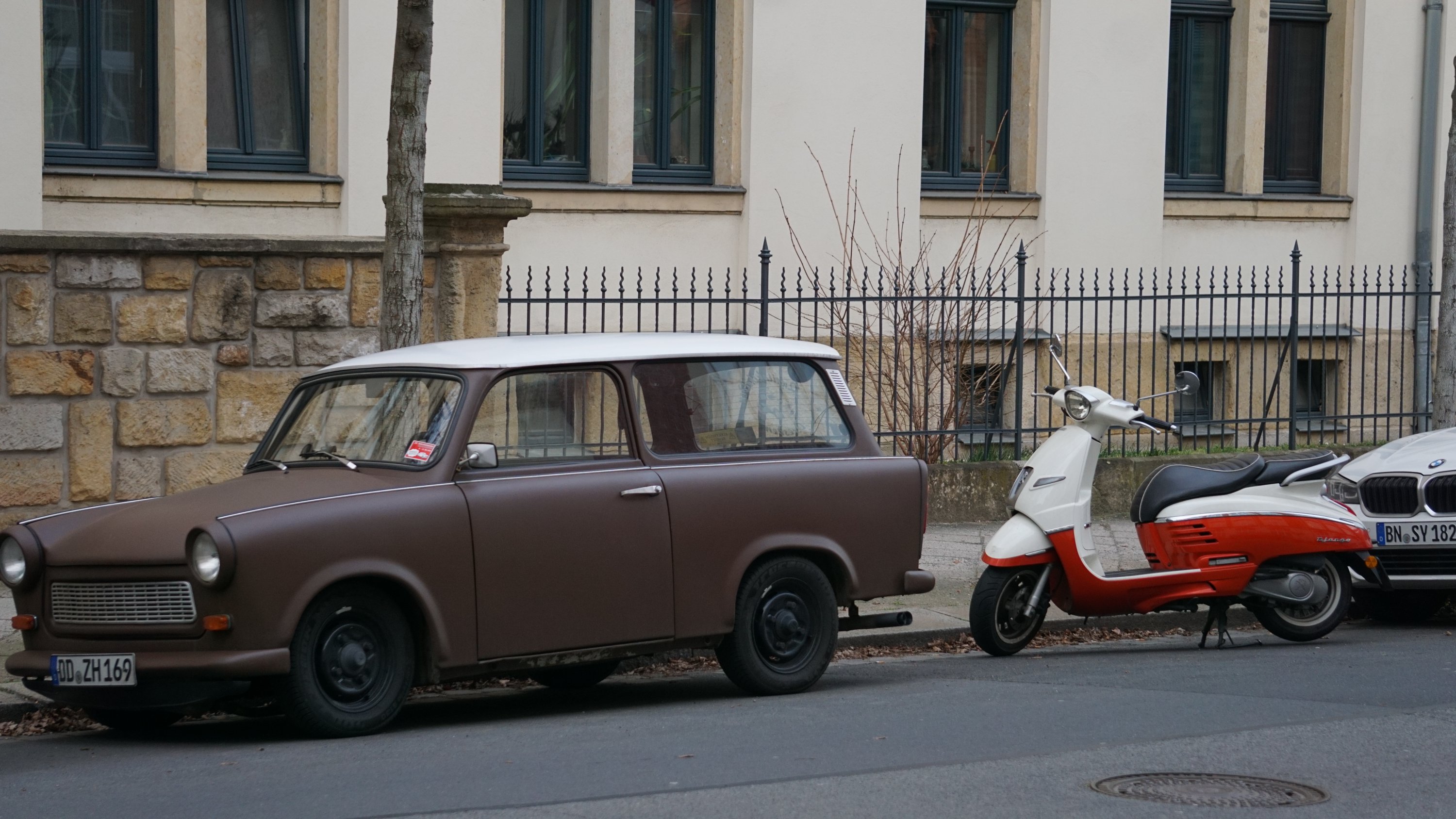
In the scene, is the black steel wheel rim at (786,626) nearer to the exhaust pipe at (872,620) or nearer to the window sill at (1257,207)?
the exhaust pipe at (872,620)

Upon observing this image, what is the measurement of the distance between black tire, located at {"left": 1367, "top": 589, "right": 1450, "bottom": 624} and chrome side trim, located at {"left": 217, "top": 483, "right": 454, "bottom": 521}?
6385mm

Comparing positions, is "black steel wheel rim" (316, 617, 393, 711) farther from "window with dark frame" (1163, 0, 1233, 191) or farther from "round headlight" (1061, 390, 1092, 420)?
"window with dark frame" (1163, 0, 1233, 191)

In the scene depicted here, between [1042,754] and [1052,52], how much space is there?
40.4 ft

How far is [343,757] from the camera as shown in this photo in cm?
643

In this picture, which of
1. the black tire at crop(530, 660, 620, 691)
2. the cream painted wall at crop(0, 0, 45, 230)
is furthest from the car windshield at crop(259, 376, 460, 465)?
the cream painted wall at crop(0, 0, 45, 230)

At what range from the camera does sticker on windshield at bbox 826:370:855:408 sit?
8352 millimetres

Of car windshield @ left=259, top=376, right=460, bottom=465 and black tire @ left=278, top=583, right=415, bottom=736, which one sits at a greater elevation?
car windshield @ left=259, top=376, right=460, bottom=465

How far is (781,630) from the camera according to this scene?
26.1 ft

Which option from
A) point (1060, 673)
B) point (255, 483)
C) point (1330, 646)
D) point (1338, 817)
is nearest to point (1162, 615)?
point (1330, 646)

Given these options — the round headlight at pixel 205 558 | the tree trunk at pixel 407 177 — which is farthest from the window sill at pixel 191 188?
the round headlight at pixel 205 558

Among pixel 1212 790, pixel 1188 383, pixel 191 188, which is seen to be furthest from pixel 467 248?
pixel 1212 790

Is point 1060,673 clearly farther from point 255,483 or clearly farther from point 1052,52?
point 1052,52

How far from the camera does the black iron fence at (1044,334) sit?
14.4 metres

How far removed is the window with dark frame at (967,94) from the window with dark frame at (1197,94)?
1894mm
